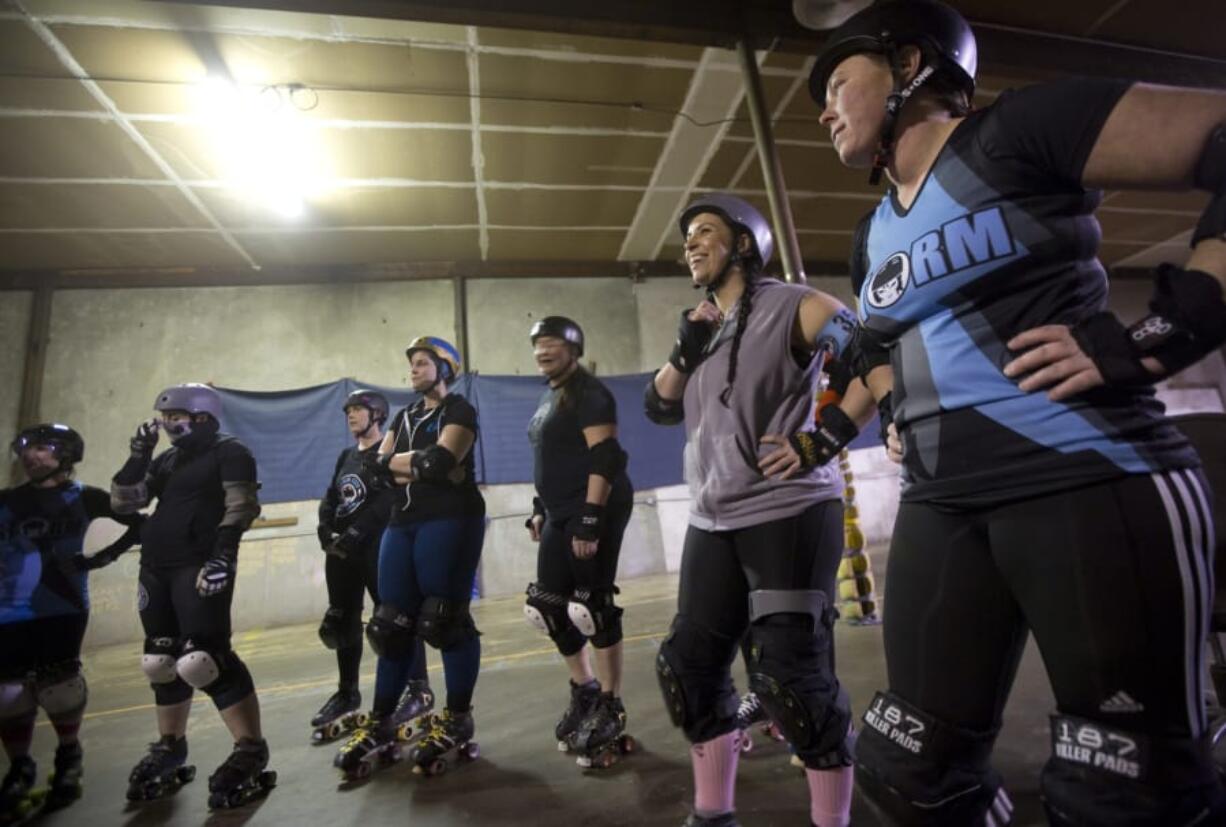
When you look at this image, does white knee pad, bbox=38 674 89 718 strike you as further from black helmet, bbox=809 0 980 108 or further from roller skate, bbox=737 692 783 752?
black helmet, bbox=809 0 980 108

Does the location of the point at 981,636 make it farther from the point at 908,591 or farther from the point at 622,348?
the point at 622,348

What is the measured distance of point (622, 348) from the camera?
924cm

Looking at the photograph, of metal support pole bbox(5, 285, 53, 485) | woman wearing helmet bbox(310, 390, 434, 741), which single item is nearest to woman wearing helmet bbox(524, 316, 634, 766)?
woman wearing helmet bbox(310, 390, 434, 741)

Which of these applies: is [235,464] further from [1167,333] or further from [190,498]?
[1167,333]

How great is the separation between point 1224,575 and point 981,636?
4.01ft

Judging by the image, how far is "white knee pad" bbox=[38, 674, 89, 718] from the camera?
2.77m

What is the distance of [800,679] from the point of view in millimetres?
1479

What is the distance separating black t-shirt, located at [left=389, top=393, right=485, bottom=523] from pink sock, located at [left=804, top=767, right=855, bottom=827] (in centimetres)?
191

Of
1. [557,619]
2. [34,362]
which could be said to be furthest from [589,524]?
[34,362]

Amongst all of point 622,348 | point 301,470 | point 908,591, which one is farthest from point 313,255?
point 908,591

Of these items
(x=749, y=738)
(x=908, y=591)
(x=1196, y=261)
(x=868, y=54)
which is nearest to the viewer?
(x=1196, y=261)

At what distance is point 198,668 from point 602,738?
1.77m

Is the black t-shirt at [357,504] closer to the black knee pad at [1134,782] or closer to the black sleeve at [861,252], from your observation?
the black sleeve at [861,252]

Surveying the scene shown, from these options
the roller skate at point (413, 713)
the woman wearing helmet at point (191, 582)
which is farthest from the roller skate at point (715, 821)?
the woman wearing helmet at point (191, 582)
